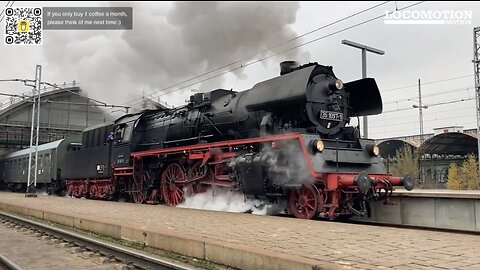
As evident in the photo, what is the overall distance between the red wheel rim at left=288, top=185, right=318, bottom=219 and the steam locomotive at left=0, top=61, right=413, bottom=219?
0.08ft

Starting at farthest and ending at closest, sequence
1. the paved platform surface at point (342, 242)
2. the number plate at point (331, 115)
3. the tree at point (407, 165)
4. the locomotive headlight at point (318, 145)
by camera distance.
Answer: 1. the tree at point (407, 165)
2. the number plate at point (331, 115)
3. the locomotive headlight at point (318, 145)
4. the paved platform surface at point (342, 242)

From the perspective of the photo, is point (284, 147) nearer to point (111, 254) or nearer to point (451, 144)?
point (111, 254)

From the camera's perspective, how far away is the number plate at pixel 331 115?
973 centimetres

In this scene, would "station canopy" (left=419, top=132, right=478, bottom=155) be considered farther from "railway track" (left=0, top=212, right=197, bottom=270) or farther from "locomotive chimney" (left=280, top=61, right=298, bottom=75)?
"railway track" (left=0, top=212, right=197, bottom=270)

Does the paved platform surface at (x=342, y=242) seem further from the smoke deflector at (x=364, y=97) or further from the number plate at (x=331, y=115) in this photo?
the smoke deflector at (x=364, y=97)

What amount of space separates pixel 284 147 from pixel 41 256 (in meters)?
5.27

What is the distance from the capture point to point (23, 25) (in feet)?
46.2

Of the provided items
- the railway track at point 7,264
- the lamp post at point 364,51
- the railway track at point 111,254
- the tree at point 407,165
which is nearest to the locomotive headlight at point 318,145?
the railway track at point 111,254

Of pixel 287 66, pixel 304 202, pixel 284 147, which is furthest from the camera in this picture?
pixel 287 66

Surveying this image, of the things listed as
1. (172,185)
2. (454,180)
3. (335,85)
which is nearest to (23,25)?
(172,185)

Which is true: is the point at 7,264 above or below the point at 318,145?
below

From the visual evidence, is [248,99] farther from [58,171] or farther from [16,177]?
[16,177]

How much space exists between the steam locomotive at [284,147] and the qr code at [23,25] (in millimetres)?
5202

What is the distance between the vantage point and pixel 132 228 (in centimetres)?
741
